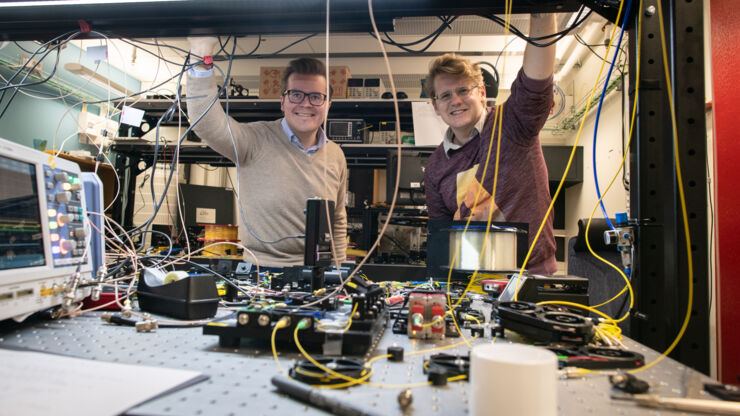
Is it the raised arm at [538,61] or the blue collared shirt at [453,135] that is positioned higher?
the raised arm at [538,61]

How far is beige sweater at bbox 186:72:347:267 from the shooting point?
1.81m

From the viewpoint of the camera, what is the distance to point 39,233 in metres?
0.79

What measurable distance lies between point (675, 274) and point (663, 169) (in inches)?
10.0

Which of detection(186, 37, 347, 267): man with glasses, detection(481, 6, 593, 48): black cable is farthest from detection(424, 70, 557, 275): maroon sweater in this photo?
detection(186, 37, 347, 267): man with glasses

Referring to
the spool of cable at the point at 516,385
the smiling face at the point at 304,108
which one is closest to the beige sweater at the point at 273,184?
the smiling face at the point at 304,108

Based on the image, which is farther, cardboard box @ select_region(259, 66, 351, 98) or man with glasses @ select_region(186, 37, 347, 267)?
cardboard box @ select_region(259, 66, 351, 98)

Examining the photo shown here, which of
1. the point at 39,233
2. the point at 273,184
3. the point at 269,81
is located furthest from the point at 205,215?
the point at 39,233

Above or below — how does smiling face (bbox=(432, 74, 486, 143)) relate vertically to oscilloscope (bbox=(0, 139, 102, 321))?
above

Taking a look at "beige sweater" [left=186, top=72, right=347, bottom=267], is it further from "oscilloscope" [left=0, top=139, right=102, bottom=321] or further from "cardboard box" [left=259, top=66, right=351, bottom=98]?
"cardboard box" [left=259, top=66, right=351, bottom=98]

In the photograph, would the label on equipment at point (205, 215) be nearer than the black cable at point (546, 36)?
No

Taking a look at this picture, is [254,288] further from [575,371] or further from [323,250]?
[575,371]

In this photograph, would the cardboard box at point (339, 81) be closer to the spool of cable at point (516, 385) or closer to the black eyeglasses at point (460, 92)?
the black eyeglasses at point (460, 92)

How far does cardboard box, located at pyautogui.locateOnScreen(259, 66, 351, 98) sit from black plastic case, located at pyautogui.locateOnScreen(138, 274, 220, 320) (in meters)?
2.81

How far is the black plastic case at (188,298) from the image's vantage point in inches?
33.0
